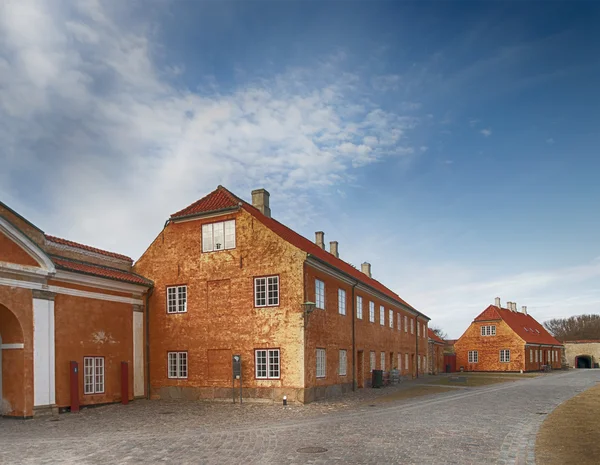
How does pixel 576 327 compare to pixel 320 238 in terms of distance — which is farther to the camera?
pixel 576 327

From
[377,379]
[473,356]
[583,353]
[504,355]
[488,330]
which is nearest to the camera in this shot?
[377,379]

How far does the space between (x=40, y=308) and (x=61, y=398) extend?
3459 millimetres

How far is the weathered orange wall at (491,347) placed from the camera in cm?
5541

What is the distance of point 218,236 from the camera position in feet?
79.0

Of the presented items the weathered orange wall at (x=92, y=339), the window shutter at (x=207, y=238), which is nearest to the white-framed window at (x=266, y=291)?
the window shutter at (x=207, y=238)

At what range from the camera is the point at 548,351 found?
65812mm

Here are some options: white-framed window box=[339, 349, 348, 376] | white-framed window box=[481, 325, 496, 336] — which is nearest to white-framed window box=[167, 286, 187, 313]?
white-framed window box=[339, 349, 348, 376]

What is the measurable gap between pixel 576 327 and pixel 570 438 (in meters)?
106

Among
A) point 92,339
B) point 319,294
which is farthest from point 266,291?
point 92,339

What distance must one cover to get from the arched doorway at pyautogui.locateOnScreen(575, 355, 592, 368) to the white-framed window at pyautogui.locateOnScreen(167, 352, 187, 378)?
2738 inches

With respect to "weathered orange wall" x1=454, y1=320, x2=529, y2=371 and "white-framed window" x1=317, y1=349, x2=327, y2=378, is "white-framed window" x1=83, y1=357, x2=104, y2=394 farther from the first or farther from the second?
"weathered orange wall" x1=454, y1=320, x2=529, y2=371

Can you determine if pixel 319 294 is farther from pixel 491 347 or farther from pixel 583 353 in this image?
pixel 583 353

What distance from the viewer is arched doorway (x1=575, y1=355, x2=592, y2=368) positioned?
250ft

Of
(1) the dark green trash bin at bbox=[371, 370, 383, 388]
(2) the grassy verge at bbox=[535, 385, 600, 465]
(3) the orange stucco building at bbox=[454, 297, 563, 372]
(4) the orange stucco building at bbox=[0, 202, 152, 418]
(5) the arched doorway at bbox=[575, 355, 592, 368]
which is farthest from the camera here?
(5) the arched doorway at bbox=[575, 355, 592, 368]
